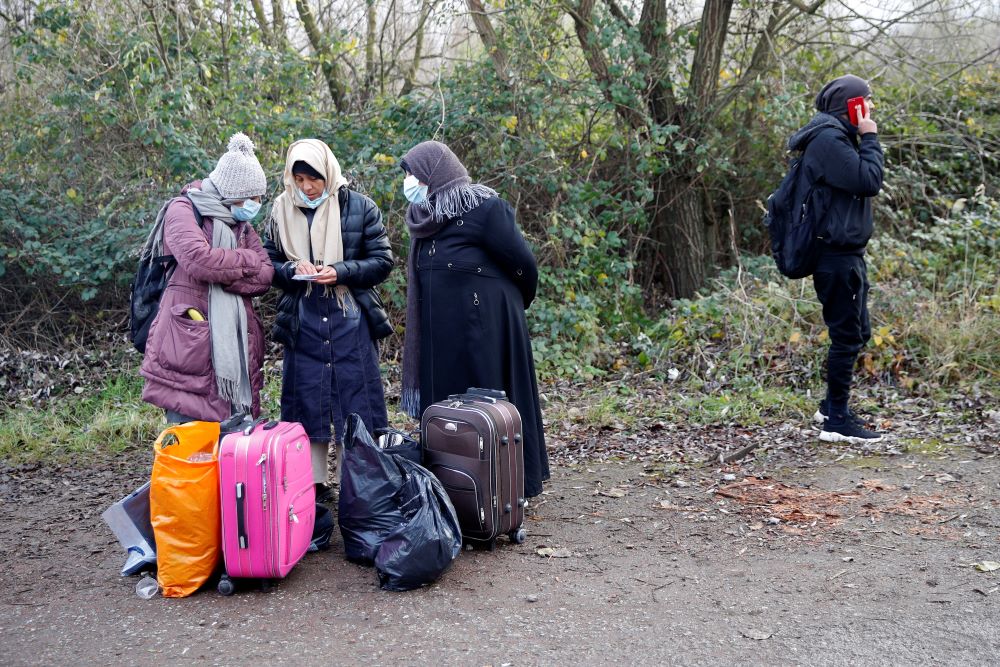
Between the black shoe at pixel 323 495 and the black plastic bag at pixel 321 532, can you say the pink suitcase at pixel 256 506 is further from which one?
the black shoe at pixel 323 495

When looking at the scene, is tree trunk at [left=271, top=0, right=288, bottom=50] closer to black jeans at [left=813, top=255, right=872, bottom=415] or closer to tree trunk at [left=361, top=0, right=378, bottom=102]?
tree trunk at [left=361, top=0, right=378, bottom=102]

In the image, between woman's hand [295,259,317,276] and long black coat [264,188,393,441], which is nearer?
woman's hand [295,259,317,276]

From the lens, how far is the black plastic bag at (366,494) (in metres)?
4.13

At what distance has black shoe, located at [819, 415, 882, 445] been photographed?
226 inches

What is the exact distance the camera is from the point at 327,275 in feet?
15.0

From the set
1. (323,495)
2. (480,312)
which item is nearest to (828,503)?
(480,312)

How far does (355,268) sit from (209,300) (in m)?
0.73

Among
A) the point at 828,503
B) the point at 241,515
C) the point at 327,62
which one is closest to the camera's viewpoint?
Answer: the point at 241,515

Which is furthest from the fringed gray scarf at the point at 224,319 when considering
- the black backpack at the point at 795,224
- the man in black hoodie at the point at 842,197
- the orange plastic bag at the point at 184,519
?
the man in black hoodie at the point at 842,197

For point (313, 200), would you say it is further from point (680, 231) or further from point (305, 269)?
point (680, 231)

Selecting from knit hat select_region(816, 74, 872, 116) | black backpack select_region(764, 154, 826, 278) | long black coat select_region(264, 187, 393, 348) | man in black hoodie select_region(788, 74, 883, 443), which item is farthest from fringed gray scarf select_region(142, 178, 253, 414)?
knit hat select_region(816, 74, 872, 116)

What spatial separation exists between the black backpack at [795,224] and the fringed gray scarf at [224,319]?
319 cm

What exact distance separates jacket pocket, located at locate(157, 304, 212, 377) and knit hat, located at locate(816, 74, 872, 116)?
3775 mm

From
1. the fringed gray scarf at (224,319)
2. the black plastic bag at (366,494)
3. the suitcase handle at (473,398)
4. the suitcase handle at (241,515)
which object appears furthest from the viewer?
the fringed gray scarf at (224,319)
